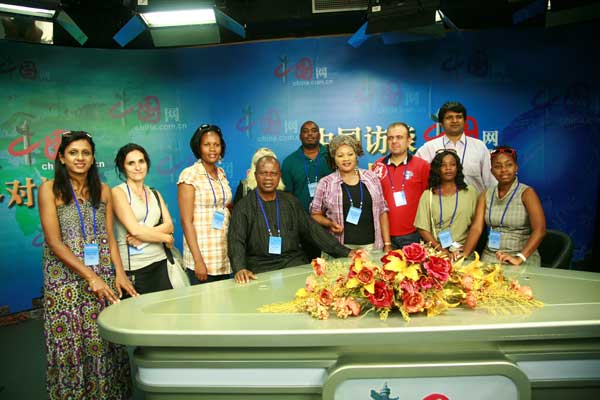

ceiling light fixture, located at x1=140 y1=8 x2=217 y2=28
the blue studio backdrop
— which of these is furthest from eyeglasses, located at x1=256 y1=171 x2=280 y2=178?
the blue studio backdrop

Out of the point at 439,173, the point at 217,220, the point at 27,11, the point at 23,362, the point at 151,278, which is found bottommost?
the point at 23,362

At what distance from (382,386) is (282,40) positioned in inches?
164

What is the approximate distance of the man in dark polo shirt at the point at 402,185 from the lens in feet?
11.0

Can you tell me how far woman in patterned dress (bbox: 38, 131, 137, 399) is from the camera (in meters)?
2.27

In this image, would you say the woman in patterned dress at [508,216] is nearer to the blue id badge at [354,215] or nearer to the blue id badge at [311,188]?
the blue id badge at [354,215]

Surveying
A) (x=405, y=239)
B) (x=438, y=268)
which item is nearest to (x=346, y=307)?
(x=438, y=268)

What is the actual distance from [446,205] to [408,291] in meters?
1.69

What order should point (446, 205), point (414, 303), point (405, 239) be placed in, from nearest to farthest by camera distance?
point (414, 303)
point (446, 205)
point (405, 239)

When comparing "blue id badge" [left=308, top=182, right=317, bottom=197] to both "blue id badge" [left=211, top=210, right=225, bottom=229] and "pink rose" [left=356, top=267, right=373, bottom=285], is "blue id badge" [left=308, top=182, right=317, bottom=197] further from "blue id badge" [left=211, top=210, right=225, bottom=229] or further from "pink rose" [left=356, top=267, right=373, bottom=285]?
"pink rose" [left=356, top=267, right=373, bottom=285]

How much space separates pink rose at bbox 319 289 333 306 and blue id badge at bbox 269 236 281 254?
96 centimetres

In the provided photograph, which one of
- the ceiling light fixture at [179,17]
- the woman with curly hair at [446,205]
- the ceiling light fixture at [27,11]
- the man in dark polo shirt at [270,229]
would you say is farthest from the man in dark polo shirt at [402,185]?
the ceiling light fixture at [27,11]

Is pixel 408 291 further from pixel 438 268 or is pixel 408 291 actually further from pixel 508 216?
pixel 508 216

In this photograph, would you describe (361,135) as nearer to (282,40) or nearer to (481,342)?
(282,40)

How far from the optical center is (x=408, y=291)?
164 centimetres
